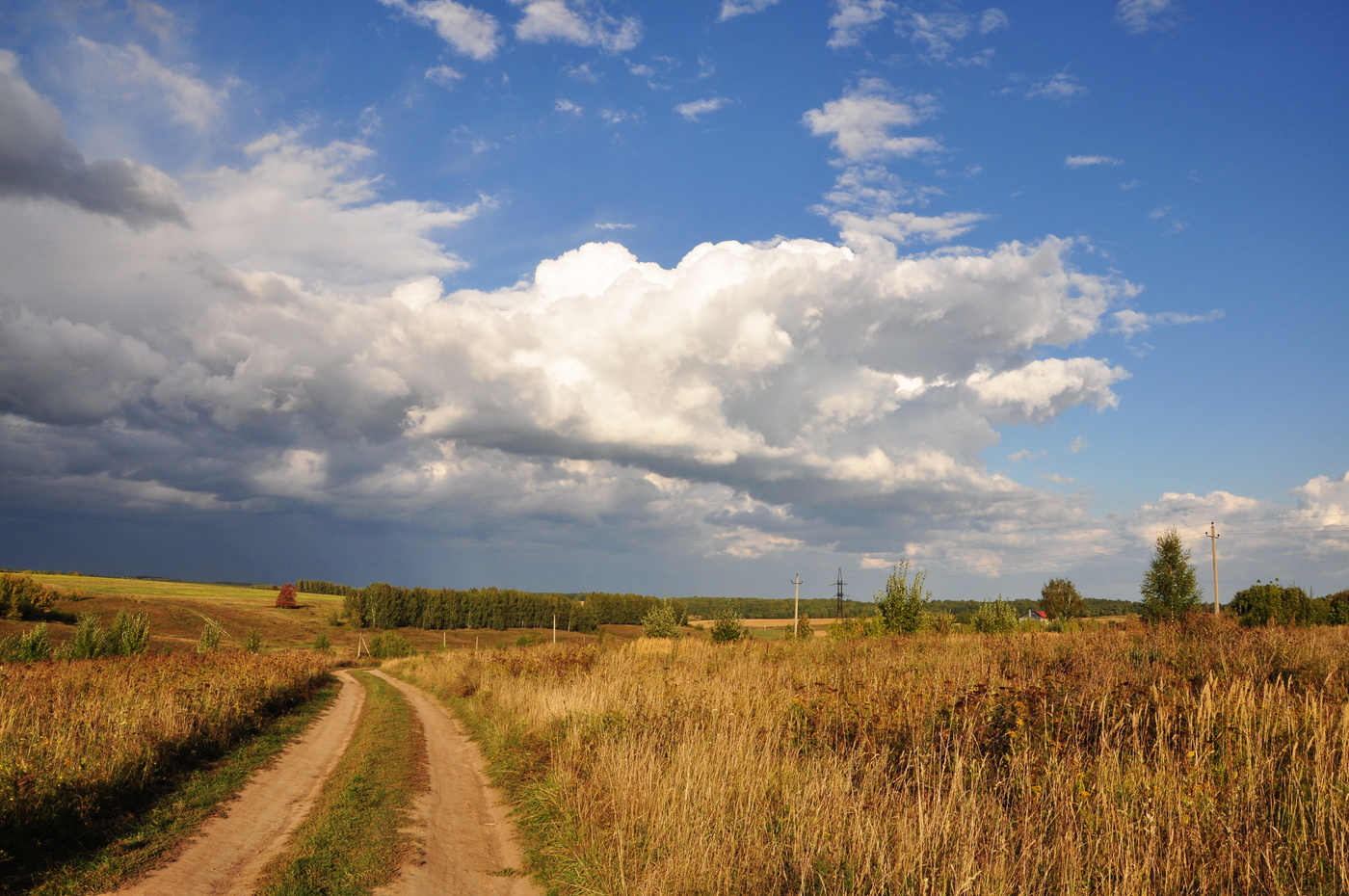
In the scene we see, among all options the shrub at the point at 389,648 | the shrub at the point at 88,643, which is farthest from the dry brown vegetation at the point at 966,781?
the shrub at the point at 389,648

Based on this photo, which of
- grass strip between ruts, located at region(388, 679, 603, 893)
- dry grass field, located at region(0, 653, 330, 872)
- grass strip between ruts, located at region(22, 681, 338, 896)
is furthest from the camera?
dry grass field, located at region(0, 653, 330, 872)

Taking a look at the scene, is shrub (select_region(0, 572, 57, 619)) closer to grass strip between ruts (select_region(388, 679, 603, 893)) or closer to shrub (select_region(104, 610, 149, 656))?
shrub (select_region(104, 610, 149, 656))

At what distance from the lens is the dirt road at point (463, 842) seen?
6.78 meters

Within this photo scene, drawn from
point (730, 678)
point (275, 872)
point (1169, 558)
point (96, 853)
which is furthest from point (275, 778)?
point (1169, 558)

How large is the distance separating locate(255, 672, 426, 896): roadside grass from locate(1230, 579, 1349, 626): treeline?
39620 millimetres

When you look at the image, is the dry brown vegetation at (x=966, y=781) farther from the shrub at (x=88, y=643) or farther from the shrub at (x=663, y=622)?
the shrub at (x=88, y=643)

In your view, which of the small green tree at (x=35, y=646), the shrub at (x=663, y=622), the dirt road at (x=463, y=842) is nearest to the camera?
the dirt road at (x=463, y=842)

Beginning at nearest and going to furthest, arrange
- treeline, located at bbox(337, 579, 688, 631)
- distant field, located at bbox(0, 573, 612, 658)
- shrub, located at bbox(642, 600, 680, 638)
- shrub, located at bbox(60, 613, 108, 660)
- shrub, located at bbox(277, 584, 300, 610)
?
shrub, located at bbox(60, 613, 108, 660)
shrub, located at bbox(642, 600, 680, 638)
distant field, located at bbox(0, 573, 612, 658)
shrub, located at bbox(277, 584, 300, 610)
treeline, located at bbox(337, 579, 688, 631)

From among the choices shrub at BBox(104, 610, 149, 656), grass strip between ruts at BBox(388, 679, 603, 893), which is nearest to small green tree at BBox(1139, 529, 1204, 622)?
grass strip between ruts at BBox(388, 679, 603, 893)

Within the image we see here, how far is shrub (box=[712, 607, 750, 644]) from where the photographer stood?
106 ft

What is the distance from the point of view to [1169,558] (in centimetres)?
4172

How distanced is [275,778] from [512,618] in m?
141

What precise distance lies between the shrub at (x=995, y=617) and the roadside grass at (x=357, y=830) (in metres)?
27.0

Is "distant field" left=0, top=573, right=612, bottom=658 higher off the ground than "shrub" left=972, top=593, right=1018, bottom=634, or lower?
lower
